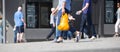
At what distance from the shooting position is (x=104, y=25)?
26938 mm

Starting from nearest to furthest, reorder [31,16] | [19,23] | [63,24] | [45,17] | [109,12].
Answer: [63,24] < [19,23] < [31,16] < [45,17] < [109,12]

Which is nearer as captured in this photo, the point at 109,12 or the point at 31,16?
the point at 31,16

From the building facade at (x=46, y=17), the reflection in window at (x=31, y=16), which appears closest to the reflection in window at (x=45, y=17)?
the building facade at (x=46, y=17)

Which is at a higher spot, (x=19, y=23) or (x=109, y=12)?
(x=109, y=12)

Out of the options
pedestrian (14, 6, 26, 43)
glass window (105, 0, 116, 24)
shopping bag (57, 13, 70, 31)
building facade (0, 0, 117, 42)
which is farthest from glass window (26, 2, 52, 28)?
shopping bag (57, 13, 70, 31)

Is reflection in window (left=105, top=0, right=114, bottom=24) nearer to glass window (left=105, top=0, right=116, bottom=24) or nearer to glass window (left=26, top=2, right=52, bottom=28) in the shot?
glass window (left=105, top=0, right=116, bottom=24)

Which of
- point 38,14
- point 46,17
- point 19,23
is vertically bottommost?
point 19,23

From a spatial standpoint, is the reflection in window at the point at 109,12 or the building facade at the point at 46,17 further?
the reflection in window at the point at 109,12

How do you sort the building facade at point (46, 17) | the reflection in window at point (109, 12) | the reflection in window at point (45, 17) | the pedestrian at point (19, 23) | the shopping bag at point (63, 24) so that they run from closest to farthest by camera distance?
1. the shopping bag at point (63, 24)
2. the pedestrian at point (19, 23)
3. the building facade at point (46, 17)
4. the reflection in window at point (45, 17)
5. the reflection in window at point (109, 12)

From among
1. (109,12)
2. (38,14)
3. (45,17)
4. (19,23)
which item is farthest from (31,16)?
(19,23)

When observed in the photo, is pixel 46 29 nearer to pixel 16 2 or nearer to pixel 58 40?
pixel 16 2

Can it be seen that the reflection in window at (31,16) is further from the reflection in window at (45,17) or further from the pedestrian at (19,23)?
the pedestrian at (19,23)

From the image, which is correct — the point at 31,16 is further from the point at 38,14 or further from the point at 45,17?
the point at 45,17

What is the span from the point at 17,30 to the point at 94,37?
6756mm
